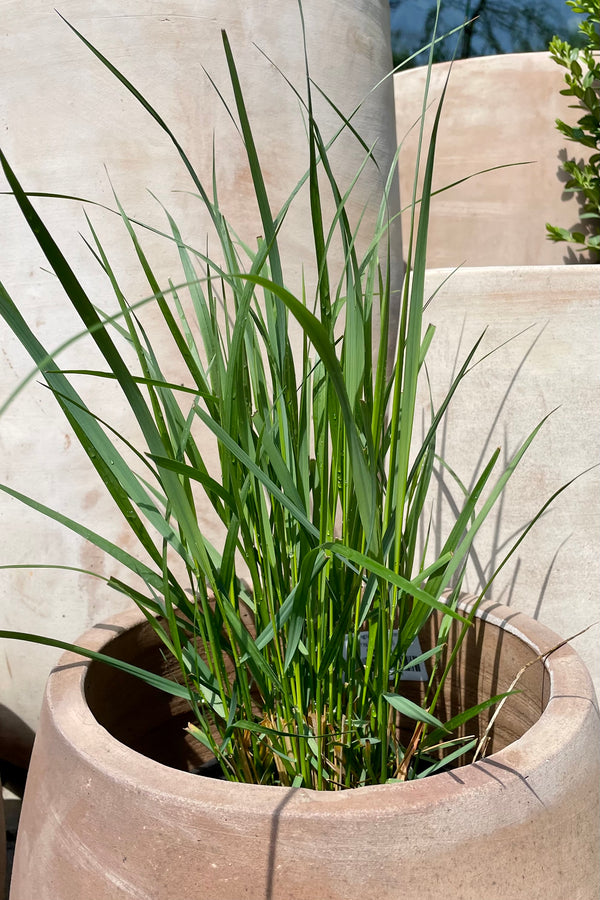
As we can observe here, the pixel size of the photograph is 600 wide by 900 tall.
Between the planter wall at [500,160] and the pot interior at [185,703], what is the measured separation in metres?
1.55

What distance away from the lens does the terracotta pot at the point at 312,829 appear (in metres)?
0.46

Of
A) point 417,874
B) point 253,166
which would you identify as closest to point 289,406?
point 253,166

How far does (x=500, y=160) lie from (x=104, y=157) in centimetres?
152

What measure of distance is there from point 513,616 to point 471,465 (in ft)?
1.02

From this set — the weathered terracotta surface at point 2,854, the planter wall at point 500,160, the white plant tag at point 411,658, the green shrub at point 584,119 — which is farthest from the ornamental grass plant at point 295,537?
the planter wall at point 500,160

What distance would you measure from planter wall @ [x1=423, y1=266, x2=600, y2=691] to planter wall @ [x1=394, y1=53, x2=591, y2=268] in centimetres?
119

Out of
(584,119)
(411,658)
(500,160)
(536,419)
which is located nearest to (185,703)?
(411,658)

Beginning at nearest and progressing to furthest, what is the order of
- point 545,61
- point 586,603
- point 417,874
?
point 417,874
point 586,603
point 545,61

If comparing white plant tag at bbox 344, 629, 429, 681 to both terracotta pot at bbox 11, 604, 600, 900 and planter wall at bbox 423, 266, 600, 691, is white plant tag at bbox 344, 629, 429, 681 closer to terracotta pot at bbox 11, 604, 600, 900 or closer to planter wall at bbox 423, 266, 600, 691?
terracotta pot at bbox 11, 604, 600, 900

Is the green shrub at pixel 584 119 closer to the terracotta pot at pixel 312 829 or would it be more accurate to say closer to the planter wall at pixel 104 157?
the planter wall at pixel 104 157

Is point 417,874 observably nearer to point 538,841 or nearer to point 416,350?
point 538,841

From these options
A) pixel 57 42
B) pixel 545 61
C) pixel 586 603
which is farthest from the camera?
pixel 545 61

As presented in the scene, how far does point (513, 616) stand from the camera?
738mm

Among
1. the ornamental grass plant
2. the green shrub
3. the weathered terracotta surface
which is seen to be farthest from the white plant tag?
the green shrub
